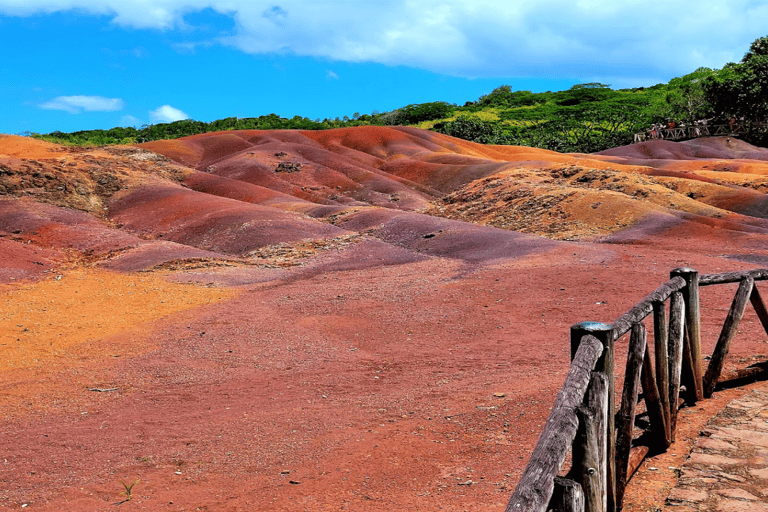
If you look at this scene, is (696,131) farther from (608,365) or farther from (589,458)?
(589,458)

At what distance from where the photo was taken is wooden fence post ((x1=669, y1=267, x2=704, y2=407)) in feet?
20.5

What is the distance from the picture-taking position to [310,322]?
45.4ft

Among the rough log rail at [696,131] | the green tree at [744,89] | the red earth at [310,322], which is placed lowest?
the red earth at [310,322]

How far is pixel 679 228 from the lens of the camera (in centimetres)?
2308

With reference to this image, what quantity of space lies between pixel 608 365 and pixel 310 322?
10.2m

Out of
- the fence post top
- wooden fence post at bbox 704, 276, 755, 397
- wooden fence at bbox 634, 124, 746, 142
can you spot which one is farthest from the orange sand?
wooden fence at bbox 634, 124, 746, 142

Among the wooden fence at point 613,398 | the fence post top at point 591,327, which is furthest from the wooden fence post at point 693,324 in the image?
the fence post top at point 591,327

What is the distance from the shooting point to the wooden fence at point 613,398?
304cm

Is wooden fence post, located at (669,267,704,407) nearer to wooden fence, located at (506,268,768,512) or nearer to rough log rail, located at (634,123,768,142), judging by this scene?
wooden fence, located at (506,268,768,512)

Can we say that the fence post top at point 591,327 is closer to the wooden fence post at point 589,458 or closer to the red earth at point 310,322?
the wooden fence post at point 589,458

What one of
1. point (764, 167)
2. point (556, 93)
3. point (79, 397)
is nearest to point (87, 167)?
point (79, 397)

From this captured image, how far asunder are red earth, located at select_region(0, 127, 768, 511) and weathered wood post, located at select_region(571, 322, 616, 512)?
78 cm

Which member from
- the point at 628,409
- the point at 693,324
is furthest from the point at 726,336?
the point at 628,409

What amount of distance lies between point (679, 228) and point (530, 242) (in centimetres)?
610
